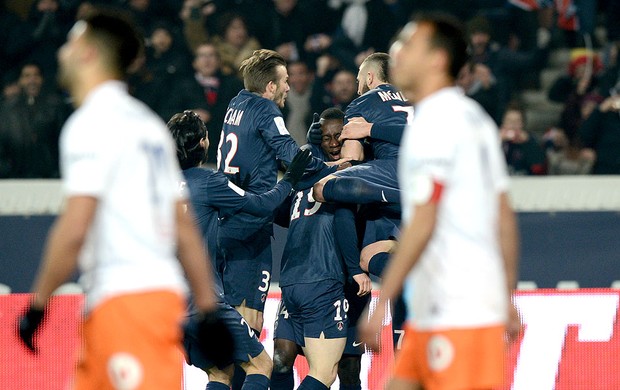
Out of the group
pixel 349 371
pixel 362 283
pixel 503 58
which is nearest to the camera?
pixel 362 283

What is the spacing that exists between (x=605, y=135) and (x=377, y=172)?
5080mm

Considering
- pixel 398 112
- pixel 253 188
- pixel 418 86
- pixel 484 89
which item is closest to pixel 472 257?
pixel 418 86

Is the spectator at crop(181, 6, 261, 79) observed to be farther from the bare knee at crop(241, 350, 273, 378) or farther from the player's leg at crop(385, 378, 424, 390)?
the player's leg at crop(385, 378, 424, 390)

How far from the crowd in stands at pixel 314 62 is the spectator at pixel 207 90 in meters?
0.01

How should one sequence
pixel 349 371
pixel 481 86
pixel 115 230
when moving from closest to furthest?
pixel 115 230, pixel 349 371, pixel 481 86

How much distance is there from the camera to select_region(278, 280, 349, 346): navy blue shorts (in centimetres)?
719

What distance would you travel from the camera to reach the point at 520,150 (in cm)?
1148

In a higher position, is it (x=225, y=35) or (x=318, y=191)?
(x=318, y=191)

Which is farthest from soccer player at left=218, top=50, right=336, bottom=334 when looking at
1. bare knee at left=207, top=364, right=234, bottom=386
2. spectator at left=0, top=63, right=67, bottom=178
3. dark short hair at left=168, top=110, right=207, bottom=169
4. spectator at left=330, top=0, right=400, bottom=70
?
spectator at left=330, top=0, right=400, bottom=70

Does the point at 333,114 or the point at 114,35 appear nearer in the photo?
the point at 114,35

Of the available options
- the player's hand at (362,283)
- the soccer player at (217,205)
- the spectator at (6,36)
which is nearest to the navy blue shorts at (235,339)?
the soccer player at (217,205)

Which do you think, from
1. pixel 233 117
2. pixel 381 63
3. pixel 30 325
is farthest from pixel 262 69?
pixel 30 325

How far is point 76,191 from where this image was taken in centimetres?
381

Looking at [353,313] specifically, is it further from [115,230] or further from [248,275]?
[115,230]
